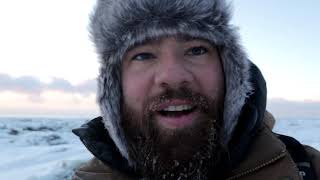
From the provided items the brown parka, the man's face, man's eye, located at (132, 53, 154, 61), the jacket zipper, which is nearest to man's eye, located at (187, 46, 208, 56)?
the man's face

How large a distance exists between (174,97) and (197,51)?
9.9 inches

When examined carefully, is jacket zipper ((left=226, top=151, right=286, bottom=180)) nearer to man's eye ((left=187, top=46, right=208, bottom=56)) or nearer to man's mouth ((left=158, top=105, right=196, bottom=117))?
man's mouth ((left=158, top=105, right=196, bottom=117))

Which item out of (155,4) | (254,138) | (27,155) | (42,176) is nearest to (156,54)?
(155,4)

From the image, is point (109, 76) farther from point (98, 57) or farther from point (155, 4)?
point (155, 4)

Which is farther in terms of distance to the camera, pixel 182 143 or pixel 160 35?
pixel 160 35

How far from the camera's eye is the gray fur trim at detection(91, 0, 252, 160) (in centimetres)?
175

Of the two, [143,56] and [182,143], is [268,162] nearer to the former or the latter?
[182,143]

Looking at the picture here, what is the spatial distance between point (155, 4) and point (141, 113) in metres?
0.49

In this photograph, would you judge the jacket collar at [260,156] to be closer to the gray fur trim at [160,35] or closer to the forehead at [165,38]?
the gray fur trim at [160,35]

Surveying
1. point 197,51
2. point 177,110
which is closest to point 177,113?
point 177,110

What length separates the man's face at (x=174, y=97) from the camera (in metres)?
1.61

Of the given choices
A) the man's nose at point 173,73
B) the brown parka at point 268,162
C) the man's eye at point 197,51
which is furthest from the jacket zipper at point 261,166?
the man's eye at point 197,51

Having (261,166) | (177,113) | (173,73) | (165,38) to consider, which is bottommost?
(261,166)

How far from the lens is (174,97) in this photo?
161 cm
